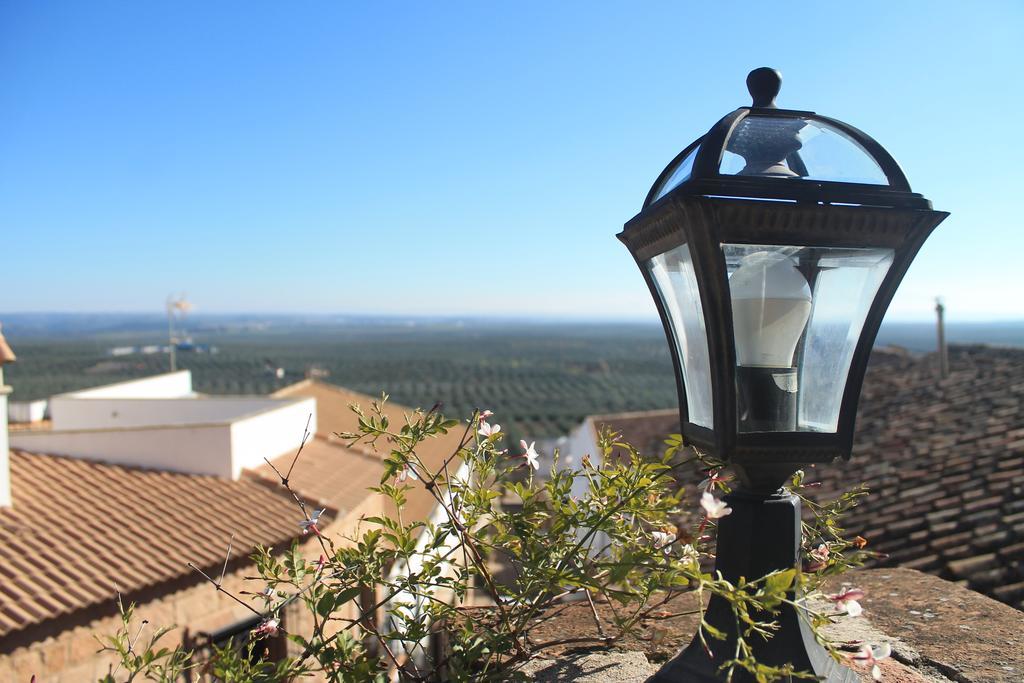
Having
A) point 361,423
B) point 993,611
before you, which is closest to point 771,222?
point 361,423

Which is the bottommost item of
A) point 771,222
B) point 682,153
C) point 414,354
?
point 414,354

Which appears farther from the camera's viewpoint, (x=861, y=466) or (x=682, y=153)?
(x=861, y=466)

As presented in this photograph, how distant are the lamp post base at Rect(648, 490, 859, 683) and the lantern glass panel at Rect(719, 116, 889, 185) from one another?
740 millimetres

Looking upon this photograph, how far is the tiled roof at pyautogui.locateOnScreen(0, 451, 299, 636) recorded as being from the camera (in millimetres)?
7000

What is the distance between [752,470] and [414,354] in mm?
103944

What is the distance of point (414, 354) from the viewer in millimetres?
104562

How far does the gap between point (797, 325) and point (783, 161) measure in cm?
37

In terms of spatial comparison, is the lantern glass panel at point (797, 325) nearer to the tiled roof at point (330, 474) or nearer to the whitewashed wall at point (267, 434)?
the tiled roof at point (330, 474)

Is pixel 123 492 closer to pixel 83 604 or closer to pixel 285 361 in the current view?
pixel 83 604

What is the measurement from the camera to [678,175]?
68.5 inches

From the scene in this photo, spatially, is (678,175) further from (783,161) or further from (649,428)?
(649,428)

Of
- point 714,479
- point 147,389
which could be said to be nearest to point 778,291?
point 714,479

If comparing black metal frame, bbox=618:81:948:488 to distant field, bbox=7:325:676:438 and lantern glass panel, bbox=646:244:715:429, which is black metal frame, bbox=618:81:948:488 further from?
distant field, bbox=7:325:676:438

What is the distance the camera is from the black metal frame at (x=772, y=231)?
4.95ft
